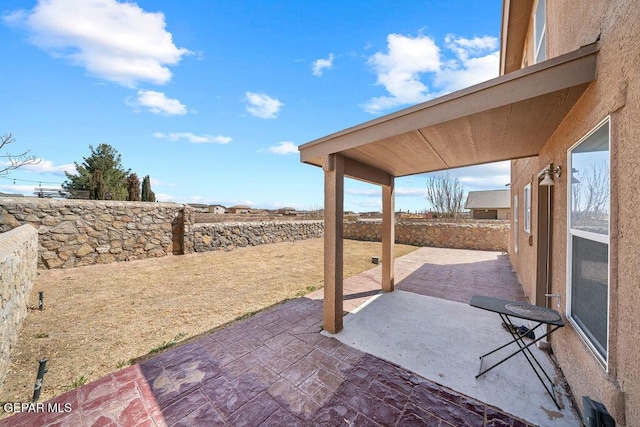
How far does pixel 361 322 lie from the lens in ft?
13.3

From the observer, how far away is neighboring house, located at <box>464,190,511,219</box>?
2827 centimetres

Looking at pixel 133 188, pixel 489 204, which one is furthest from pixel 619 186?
pixel 489 204

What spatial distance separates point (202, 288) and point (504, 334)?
6.31 metres

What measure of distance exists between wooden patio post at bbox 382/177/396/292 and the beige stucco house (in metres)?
1.15

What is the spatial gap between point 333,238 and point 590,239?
2.75 m

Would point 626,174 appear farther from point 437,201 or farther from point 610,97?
point 437,201

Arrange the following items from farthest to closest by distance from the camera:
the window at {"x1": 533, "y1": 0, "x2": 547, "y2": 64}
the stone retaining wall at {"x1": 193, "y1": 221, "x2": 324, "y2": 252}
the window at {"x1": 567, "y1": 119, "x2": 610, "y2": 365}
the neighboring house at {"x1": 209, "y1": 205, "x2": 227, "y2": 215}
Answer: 1. the neighboring house at {"x1": 209, "y1": 205, "x2": 227, "y2": 215}
2. the stone retaining wall at {"x1": 193, "y1": 221, "x2": 324, "y2": 252}
3. the window at {"x1": 533, "y1": 0, "x2": 547, "y2": 64}
4. the window at {"x1": 567, "y1": 119, "x2": 610, "y2": 365}

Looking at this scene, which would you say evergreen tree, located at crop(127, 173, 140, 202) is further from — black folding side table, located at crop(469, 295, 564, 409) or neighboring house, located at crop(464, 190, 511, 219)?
neighboring house, located at crop(464, 190, 511, 219)

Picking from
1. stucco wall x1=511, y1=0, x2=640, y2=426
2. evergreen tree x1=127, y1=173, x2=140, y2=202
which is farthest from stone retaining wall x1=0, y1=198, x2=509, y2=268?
evergreen tree x1=127, y1=173, x2=140, y2=202

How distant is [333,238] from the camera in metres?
3.70

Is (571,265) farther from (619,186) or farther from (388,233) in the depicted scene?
(388,233)

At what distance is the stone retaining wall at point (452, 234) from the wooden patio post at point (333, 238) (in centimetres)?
1140

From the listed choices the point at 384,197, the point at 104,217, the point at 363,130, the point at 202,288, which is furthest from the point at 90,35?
the point at 384,197

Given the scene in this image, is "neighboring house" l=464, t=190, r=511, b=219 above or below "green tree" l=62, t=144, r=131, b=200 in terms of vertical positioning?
below
